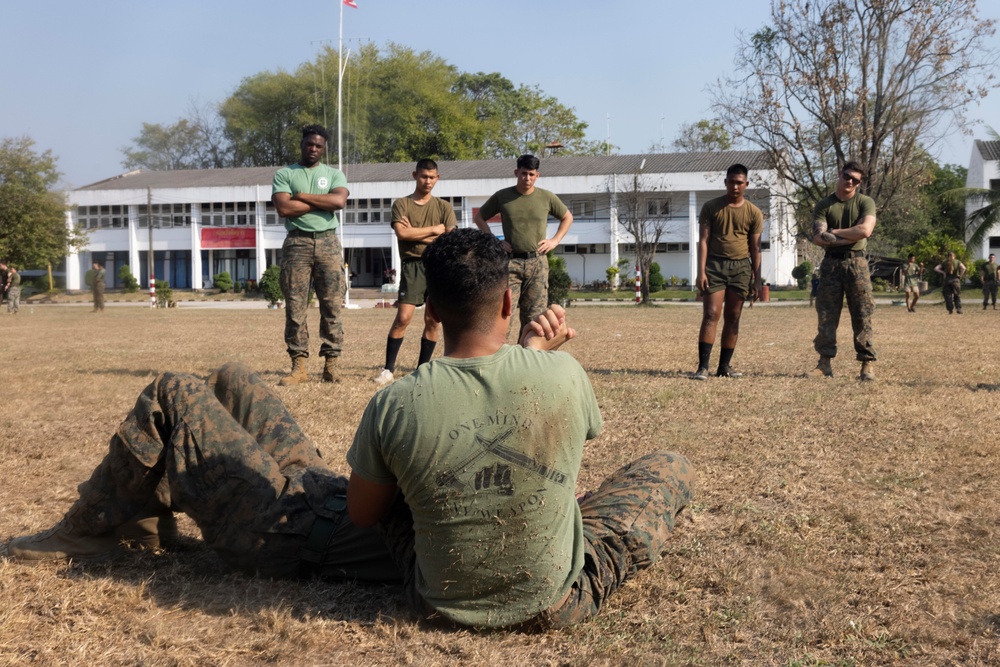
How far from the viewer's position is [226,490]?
3.33 meters

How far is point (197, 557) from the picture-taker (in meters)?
3.86

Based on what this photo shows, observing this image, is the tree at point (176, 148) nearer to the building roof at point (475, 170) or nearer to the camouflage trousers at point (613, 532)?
the building roof at point (475, 170)

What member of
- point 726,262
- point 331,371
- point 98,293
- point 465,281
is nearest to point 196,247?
point 98,293

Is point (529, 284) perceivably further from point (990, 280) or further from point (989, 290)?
point (989, 290)

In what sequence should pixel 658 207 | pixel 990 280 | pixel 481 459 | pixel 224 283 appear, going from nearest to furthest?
pixel 481 459
pixel 990 280
pixel 224 283
pixel 658 207

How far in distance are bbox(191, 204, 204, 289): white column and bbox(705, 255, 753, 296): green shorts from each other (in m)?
58.5

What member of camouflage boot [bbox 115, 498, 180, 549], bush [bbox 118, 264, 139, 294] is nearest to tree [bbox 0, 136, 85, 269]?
bush [bbox 118, 264, 139, 294]

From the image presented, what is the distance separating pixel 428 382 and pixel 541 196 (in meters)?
6.17

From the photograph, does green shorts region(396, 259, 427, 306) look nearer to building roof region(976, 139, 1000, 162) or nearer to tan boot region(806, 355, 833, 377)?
tan boot region(806, 355, 833, 377)

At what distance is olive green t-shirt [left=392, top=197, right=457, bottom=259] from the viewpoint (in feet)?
28.9

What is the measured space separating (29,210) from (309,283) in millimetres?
37138

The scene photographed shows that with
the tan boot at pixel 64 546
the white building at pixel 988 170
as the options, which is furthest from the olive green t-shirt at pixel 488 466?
the white building at pixel 988 170

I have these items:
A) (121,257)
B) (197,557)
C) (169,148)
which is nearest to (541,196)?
(197,557)

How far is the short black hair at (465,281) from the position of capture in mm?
2846
